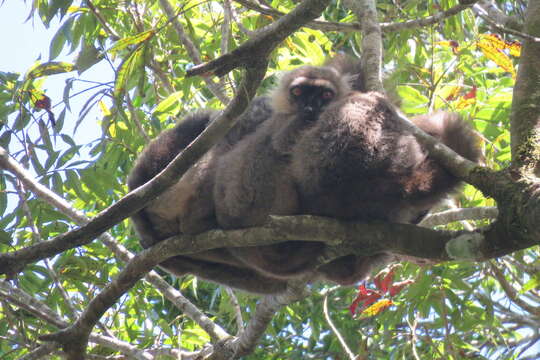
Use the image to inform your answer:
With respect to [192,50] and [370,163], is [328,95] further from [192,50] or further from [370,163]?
[192,50]

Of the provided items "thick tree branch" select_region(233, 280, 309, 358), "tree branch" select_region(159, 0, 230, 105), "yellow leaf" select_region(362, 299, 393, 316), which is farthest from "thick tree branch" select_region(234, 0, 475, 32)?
"yellow leaf" select_region(362, 299, 393, 316)

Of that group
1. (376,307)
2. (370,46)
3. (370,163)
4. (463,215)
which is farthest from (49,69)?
(463,215)

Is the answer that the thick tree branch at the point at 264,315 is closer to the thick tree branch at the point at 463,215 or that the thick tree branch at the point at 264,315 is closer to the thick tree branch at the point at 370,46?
the thick tree branch at the point at 463,215

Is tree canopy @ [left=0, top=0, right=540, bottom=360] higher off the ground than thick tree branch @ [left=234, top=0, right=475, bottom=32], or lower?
lower

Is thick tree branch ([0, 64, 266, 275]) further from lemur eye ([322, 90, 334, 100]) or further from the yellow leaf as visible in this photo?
the yellow leaf

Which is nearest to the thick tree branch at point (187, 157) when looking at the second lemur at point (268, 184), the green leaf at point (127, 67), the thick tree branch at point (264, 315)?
the second lemur at point (268, 184)

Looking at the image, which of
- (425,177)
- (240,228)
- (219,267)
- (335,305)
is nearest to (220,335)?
(219,267)

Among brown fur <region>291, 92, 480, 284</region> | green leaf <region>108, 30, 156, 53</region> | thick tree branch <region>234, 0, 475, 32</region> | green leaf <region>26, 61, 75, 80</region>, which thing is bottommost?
brown fur <region>291, 92, 480, 284</region>

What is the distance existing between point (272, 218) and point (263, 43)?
1.03m

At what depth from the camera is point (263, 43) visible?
10.5ft

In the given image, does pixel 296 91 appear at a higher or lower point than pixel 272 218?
higher

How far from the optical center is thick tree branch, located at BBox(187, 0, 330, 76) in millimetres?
3166

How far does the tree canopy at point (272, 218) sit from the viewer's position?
128 inches

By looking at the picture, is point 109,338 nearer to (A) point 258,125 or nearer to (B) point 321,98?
(A) point 258,125
